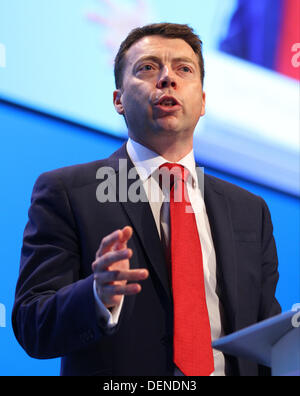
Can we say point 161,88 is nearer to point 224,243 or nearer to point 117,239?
point 224,243

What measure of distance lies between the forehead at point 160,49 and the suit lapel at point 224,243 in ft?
1.37

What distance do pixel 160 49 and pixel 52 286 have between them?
845 mm

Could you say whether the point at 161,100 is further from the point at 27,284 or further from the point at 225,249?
the point at 27,284

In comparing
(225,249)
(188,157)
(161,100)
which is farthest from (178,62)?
(225,249)

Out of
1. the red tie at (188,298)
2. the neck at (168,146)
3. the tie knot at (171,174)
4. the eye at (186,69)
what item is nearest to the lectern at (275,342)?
the red tie at (188,298)

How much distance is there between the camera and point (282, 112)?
2.59m

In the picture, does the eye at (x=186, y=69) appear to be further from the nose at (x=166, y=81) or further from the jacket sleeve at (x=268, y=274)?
the jacket sleeve at (x=268, y=274)

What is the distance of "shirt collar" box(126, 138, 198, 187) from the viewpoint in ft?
5.99

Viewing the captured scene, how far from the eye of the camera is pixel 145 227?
5.46ft

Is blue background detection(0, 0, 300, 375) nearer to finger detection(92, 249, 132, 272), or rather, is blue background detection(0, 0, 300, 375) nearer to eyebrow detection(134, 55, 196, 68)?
eyebrow detection(134, 55, 196, 68)

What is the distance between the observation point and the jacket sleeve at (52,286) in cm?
140

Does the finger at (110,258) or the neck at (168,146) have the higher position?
the neck at (168,146)

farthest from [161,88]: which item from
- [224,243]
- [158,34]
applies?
[224,243]
